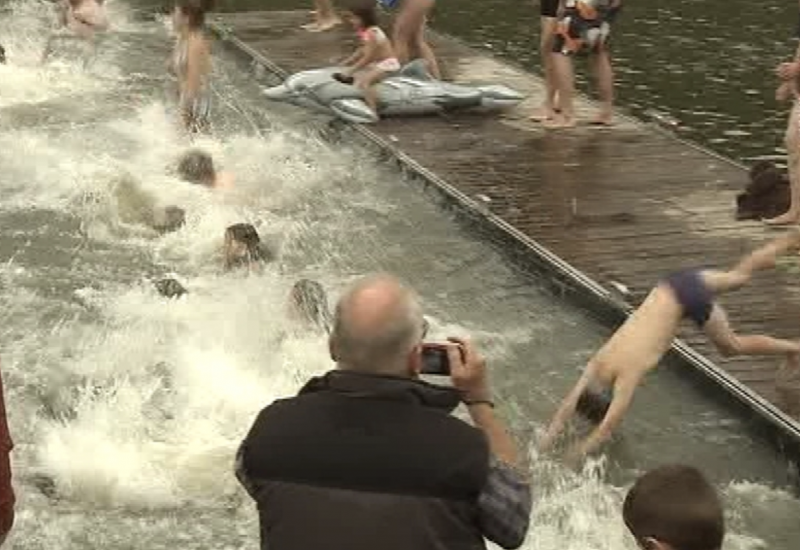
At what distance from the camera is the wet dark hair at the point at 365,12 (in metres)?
12.7

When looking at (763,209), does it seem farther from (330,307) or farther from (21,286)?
(21,286)

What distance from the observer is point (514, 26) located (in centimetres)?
2030

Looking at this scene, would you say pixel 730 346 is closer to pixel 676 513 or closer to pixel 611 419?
pixel 611 419

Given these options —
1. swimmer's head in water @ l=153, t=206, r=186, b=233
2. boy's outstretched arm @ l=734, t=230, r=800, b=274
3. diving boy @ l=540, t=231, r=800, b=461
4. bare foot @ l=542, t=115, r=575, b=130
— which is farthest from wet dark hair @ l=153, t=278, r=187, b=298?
bare foot @ l=542, t=115, r=575, b=130

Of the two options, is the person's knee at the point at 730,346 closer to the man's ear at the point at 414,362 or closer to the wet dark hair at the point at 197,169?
the man's ear at the point at 414,362

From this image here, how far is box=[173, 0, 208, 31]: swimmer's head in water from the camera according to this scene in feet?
37.9

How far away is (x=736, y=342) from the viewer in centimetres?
694

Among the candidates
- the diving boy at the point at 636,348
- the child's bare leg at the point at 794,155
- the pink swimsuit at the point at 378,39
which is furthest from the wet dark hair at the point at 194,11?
the diving boy at the point at 636,348

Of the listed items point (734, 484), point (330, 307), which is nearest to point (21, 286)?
point (330, 307)

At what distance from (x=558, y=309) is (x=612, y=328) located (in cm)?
54

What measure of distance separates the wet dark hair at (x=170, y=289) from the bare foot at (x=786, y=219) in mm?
4255

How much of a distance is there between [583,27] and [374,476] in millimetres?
9258

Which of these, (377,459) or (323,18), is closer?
(377,459)

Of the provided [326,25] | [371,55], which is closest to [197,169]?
[371,55]
